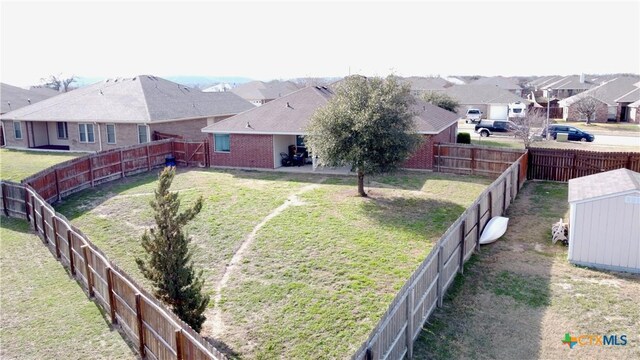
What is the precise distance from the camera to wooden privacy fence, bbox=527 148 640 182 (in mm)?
22391

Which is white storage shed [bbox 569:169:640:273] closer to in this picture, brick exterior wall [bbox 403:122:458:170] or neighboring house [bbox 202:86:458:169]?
brick exterior wall [bbox 403:122:458:170]

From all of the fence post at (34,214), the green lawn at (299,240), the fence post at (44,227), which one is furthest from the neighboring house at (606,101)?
the fence post at (44,227)

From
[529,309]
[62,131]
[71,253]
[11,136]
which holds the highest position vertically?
[62,131]

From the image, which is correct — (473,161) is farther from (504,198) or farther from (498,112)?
(498,112)

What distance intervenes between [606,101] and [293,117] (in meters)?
47.1

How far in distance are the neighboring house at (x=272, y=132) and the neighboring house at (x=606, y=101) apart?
122 ft

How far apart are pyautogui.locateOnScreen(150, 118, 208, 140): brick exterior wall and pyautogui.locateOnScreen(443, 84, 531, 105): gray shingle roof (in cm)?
3899

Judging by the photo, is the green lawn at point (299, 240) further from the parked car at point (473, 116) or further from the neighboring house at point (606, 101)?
the neighboring house at point (606, 101)

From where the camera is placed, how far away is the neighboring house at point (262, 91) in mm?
79000

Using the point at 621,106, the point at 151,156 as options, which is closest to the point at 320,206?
the point at 151,156

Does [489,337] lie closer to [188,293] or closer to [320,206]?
[188,293]

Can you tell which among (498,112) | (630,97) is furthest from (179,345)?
(630,97)

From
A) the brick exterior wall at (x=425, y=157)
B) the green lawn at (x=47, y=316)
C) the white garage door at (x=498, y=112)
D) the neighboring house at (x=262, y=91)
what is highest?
the neighboring house at (x=262, y=91)

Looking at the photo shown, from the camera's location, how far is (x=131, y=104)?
3538cm
